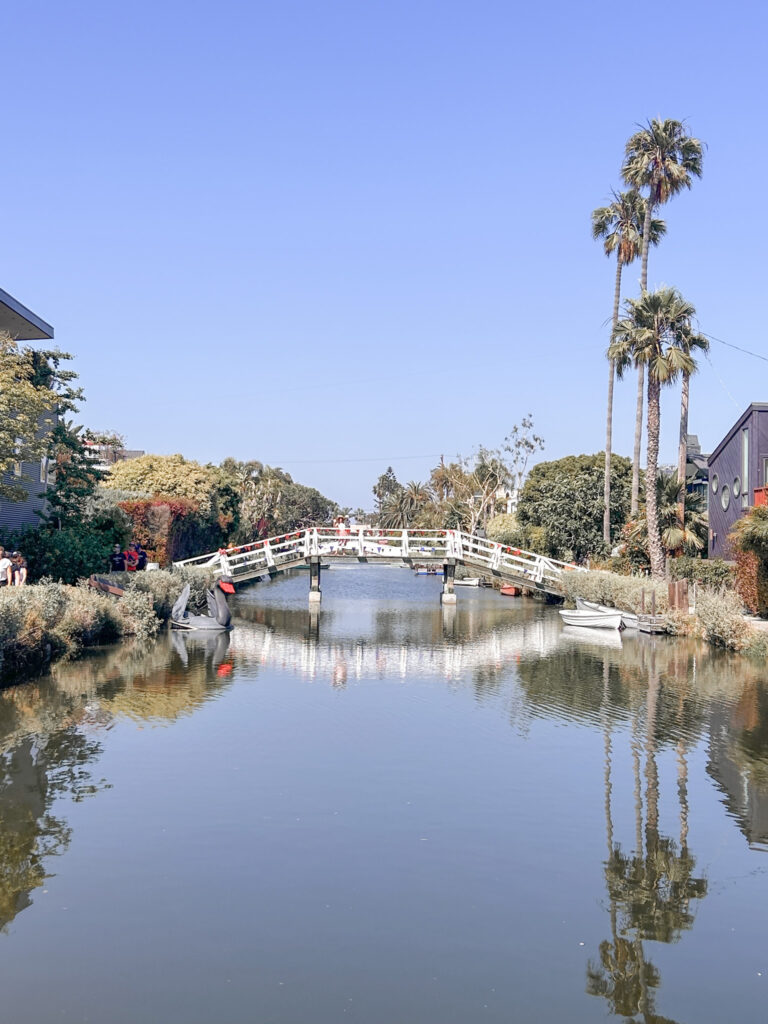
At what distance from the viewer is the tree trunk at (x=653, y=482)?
42906 millimetres

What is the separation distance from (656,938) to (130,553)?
35.9 m

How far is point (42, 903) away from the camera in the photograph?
10.6 metres

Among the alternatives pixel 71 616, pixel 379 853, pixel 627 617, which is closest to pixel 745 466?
pixel 627 617

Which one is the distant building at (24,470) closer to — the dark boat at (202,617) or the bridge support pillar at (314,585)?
the dark boat at (202,617)

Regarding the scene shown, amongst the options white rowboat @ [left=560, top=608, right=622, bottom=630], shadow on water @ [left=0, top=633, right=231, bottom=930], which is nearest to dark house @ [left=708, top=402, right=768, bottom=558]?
white rowboat @ [left=560, top=608, right=622, bottom=630]

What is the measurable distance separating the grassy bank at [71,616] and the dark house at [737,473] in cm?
2180

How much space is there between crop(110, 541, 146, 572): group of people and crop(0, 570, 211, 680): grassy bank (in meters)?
3.22

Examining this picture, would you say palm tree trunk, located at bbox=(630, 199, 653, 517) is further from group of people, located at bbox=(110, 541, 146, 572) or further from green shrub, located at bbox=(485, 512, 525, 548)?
group of people, located at bbox=(110, 541, 146, 572)

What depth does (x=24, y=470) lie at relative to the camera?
114 ft

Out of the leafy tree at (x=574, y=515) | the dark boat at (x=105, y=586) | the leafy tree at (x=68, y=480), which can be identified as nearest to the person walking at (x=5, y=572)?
the dark boat at (x=105, y=586)

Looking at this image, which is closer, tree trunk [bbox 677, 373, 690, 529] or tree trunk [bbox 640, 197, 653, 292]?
tree trunk [bbox 677, 373, 690, 529]

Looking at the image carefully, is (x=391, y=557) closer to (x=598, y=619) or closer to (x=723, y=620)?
(x=598, y=619)

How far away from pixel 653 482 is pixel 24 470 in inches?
950

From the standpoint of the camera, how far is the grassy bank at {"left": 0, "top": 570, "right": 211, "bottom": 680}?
23734mm
